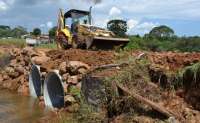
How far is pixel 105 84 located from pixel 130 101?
962mm

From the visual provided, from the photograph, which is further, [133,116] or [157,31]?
[157,31]

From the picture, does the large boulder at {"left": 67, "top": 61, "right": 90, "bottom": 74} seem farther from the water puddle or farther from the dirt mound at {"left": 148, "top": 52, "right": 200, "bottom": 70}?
the dirt mound at {"left": 148, "top": 52, "right": 200, "bottom": 70}

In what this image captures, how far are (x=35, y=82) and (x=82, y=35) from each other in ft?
9.27

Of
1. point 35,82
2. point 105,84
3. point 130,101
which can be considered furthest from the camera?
point 35,82

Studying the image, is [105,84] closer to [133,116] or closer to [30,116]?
[133,116]

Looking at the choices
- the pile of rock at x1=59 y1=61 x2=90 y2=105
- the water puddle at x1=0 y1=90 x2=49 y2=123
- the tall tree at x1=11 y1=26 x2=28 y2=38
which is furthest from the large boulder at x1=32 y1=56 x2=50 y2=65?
the tall tree at x1=11 y1=26 x2=28 y2=38

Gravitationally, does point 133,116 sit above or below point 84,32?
below

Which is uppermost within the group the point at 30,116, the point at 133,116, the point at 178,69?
the point at 178,69

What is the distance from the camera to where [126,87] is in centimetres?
920

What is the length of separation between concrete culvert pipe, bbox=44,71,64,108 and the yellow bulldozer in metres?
2.95

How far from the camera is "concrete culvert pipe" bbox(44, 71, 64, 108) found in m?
14.1

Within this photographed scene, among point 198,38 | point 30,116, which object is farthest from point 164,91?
point 198,38

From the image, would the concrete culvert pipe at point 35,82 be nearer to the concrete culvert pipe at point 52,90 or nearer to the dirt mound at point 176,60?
the concrete culvert pipe at point 52,90

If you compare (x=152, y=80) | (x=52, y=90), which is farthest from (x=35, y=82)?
(x=152, y=80)
